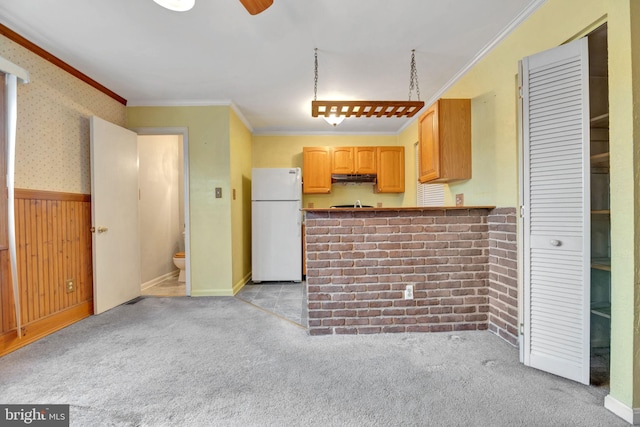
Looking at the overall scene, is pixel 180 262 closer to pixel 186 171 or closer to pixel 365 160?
pixel 186 171

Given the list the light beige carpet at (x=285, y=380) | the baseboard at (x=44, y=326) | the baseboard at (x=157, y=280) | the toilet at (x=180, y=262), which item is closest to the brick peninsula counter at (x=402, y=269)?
the light beige carpet at (x=285, y=380)

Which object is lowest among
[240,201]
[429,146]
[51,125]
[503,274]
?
[503,274]

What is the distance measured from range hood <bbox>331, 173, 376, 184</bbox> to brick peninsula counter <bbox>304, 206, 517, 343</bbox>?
7.64 feet

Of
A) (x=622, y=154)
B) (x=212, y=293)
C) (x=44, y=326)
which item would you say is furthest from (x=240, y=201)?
(x=622, y=154)

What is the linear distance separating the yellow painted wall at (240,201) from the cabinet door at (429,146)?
2.31 m

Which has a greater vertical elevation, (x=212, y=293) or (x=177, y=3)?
(x=177, y=3)

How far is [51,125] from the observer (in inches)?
94.5

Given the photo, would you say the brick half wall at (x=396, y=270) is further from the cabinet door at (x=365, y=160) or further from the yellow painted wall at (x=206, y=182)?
the cabinet door at (x=365, y=160)

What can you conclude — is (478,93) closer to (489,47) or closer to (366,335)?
(489,47)

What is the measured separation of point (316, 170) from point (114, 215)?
2.81 metres

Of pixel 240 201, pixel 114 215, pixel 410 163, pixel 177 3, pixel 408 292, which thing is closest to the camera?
pixel 177 3

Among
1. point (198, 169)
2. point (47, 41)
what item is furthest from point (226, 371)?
point (47, 41)

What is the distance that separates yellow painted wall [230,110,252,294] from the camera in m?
3.52

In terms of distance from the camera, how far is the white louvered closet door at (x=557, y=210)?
155 cm
